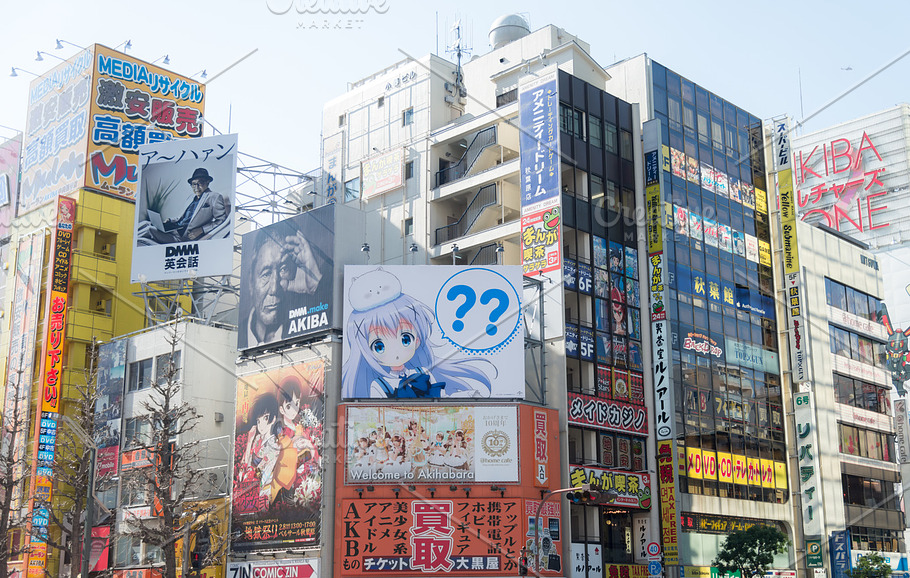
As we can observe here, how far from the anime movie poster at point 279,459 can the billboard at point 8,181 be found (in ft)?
108

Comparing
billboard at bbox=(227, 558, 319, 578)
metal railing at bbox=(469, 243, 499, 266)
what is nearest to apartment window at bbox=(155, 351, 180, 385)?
billboard at bbox=(227, 558, 319, 578)

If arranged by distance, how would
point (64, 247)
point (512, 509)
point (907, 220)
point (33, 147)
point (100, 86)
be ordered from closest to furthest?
point (512, 509) → point (64, 247) → point (100, 86) → point (33, 147) → point (907, 220)

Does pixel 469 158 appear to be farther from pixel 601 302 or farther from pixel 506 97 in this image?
pixel 601 302

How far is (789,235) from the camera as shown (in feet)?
222

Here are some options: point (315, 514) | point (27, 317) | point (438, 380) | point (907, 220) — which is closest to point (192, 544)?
point (315, 514)

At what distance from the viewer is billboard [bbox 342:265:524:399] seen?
168ft

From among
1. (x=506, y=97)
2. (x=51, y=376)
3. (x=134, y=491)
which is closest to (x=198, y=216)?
(x=51, y=376)

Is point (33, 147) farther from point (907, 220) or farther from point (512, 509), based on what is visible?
point (907, 220)

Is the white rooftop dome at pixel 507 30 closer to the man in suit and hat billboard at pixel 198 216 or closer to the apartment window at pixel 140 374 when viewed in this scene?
the man in suit and hat billboard at pixel 198 216

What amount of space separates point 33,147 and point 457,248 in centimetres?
3784

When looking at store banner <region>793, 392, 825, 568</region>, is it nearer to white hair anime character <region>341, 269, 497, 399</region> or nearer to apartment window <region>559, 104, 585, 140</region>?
apartment window <region>559, 104, 585, 140</region>

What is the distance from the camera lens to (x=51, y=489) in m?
62.8

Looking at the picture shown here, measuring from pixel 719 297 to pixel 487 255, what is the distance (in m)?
15.3

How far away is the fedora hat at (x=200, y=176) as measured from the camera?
62.6 m
